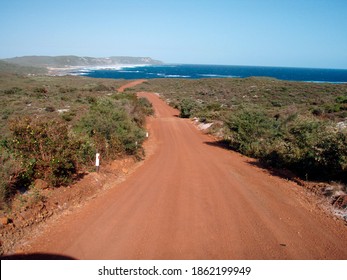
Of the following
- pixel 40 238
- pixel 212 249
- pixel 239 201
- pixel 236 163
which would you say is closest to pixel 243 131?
pixel 236 163

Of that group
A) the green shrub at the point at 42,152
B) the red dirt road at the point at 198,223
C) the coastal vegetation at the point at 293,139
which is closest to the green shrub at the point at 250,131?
the coastal vegetation at the point at 293,139

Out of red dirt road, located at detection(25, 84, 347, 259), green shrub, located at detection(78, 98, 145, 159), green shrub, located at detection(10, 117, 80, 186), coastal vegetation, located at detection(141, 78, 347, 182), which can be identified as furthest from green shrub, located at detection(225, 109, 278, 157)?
green shrub, located at detection(10, 117, 80, 186)

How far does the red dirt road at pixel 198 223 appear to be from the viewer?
4.99m

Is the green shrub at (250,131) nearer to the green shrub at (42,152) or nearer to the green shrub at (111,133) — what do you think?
the green shrub at (111,133)

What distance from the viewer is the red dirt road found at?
196 inches

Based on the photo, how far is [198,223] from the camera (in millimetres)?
6086

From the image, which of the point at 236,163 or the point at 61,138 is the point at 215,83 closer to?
the point at 236,163

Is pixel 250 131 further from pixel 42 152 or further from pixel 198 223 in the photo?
pixel 42 152

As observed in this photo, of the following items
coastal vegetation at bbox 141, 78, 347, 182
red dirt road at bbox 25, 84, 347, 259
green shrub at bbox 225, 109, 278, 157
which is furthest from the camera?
green shrub at bbox 225, 109, 278, 157

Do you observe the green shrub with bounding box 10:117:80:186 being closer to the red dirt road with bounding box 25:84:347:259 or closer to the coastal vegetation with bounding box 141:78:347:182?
the red dirt road with bounding box 25:84:347:259

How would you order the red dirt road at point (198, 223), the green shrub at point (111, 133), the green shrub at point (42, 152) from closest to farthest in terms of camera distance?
1. the red dirt road at point (198, 223)
2. the green shrub at point (42, 152)
3. the green shrub at point (111, 133)

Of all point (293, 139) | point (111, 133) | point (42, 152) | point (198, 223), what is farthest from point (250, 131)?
point (42, 152)

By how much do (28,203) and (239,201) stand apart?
516 centimetres

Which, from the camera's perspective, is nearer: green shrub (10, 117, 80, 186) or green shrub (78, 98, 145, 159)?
green shrub (10, 117, 80, 186)
